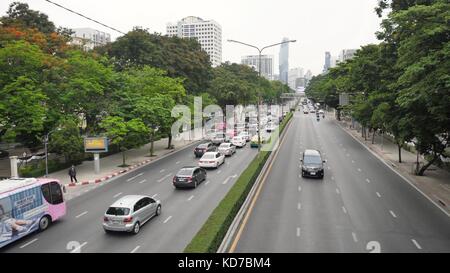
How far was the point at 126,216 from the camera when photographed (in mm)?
17312

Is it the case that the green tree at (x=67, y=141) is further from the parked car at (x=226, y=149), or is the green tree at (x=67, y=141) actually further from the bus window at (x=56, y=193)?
the parked car at (x=226, y=149)

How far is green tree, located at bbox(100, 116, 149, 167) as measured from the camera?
3422 centimetres

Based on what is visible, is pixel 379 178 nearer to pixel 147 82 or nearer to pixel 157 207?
pixel 157 207

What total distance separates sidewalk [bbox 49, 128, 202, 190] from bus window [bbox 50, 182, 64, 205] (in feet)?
26.0

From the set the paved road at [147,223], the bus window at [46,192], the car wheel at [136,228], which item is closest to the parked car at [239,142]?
the paved road at [147,223]

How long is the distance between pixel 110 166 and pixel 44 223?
17442 millimetres

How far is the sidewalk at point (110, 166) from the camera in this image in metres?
30.4

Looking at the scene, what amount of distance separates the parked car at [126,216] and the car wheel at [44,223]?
11.0 ft

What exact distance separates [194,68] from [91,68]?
37.0 metres

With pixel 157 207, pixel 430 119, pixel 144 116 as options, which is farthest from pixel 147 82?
pixel 430 119

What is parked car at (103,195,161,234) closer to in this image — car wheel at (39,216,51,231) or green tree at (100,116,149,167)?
car wheel at (39,216,51,231)

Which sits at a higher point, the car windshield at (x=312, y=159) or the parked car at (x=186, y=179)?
the car windshield at (x=312, y=159)

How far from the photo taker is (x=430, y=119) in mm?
23484

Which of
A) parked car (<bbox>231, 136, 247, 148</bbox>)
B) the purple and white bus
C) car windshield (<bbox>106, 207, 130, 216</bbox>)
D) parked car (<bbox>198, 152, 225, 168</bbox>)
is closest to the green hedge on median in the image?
car windshield (<bbox>106, 207, 130, 216</bbox>)
